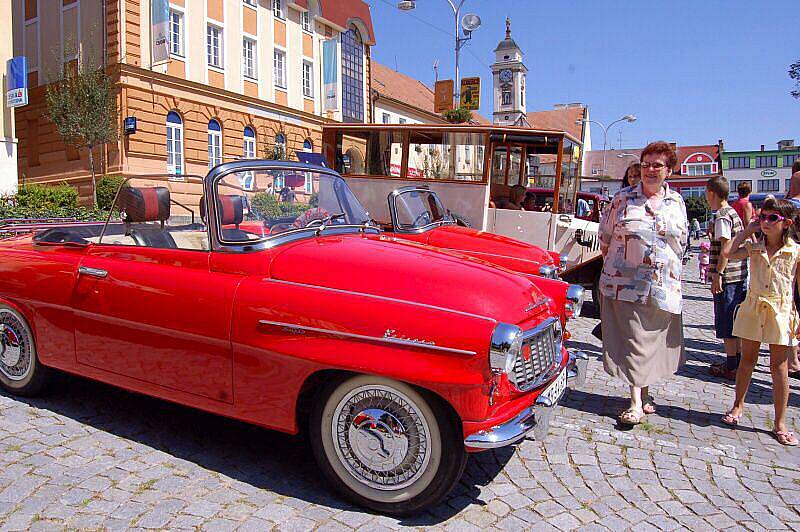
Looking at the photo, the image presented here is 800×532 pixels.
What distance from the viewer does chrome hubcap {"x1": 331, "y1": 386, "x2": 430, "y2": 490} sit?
124 inches

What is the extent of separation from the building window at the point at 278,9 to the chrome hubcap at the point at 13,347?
29.8 metres

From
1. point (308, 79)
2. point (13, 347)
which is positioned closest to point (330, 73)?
point (308, 79)

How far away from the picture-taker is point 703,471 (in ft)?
13.2

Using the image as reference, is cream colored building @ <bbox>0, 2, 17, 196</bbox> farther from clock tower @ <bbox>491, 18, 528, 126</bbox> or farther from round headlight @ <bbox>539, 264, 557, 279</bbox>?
clock tower @ <bbox>491, 18, 528, 126</bbox>

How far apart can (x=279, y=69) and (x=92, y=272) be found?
30.0 m

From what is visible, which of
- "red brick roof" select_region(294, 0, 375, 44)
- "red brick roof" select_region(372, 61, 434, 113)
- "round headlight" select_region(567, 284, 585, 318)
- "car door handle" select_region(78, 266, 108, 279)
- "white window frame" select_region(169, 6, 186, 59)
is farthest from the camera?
"red brick roof" select_region(372, 61, 434, 113)

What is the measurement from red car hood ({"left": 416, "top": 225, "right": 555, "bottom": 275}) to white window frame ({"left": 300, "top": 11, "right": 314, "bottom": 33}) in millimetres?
29655

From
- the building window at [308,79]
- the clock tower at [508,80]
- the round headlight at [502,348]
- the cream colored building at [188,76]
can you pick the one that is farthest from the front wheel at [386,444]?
the clock tower at [508,80]

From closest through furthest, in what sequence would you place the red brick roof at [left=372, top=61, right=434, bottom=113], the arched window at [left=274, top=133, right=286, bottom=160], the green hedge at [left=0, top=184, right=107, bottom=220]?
1. the green hedge at [left=0, top=184, right=107, bottom=220]
2. the arched window at [left=274, top=133, right=286, bottom=160]
3. the red brick roof at [left=372, top=61, right=434, bottom=113]

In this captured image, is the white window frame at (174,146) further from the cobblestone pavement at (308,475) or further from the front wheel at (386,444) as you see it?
the front wheel at (386,444)

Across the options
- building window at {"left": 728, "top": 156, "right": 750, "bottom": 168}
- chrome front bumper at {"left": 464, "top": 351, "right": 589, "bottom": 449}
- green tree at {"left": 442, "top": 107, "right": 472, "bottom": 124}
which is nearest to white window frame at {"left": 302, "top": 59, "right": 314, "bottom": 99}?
green tree at {"left": 442, "top": 107, "right": 472, "bottom": 124}

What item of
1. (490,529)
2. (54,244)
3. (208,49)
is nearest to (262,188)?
(54,244)

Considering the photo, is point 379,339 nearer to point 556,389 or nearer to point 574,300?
point 556,389

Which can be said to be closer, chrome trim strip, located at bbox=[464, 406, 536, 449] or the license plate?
chrome trim strip, located at bbox=[464, 406, 536, 449]
